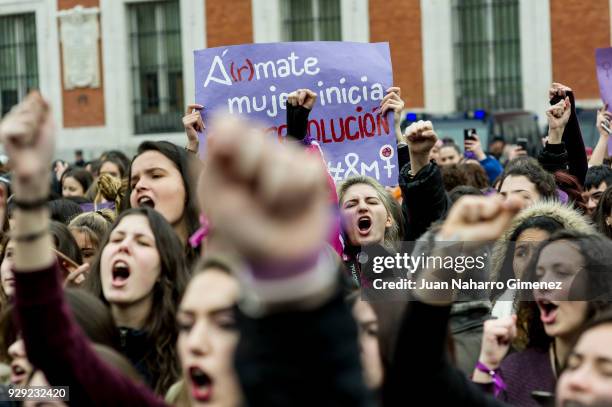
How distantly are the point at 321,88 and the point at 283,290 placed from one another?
494cm

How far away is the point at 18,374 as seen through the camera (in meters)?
3.56

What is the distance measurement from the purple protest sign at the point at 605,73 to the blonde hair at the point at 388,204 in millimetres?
2761

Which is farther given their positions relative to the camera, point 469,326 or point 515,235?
point 515,235

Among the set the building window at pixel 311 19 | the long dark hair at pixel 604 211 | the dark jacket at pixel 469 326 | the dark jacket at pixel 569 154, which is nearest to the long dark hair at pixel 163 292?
the dark jacket at pixel 469 326

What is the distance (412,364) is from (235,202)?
3.34ft

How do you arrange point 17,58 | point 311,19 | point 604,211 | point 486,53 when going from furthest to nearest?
point 17,58 < point 311,19 < point 486,53 < point 604,211

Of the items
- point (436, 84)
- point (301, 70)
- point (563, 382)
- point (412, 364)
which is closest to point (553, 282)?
point (563, 382)

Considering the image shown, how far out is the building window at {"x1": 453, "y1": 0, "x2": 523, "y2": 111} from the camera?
2362 centimetres

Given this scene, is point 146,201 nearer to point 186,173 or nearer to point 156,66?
point 186,173

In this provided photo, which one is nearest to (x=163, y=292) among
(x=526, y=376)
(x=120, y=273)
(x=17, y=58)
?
(x=120, y=273)

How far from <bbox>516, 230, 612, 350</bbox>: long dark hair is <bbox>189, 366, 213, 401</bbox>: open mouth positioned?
58.4 inches

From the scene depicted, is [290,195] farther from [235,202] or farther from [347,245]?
[347,245]

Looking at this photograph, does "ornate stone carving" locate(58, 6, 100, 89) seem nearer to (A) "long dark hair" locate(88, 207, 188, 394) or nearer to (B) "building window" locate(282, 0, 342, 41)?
(B) "building window" locate(282, 0, 342, 41)

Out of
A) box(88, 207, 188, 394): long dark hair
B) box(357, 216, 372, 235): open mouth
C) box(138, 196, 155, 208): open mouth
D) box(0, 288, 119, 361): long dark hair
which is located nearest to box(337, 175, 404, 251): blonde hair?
box(357, 216, 372, 235): open mouth
